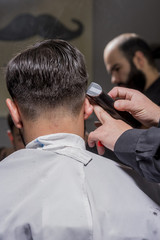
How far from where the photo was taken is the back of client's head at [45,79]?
1.05 meters

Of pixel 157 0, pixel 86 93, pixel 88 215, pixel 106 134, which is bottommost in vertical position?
pixel 88 215

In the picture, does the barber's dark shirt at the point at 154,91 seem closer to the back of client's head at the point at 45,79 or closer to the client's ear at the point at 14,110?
the back of client's head at the point at 45,79

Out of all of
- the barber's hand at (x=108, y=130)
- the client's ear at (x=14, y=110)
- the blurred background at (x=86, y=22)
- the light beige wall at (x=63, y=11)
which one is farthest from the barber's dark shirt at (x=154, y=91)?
the client's ear at (x=14, y=110)

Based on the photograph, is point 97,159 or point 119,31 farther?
point 119,31

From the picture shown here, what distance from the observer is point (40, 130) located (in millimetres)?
1076

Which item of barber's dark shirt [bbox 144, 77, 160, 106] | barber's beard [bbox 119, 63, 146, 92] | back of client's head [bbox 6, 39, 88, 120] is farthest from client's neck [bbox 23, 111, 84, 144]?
barber's beard [bbox 119, 63, 146, 92]

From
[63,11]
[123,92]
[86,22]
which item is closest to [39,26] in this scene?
[63,11]

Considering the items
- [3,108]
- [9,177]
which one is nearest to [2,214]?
[9,177]

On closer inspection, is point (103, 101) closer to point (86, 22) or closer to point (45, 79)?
point (45, 79)

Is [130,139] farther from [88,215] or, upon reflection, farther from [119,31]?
[119,31]

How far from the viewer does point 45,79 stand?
1.05 m

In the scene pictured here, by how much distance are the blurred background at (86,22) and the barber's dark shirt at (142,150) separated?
41.3 inches

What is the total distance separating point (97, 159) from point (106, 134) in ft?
0.37

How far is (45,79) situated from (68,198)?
42 centimetres
